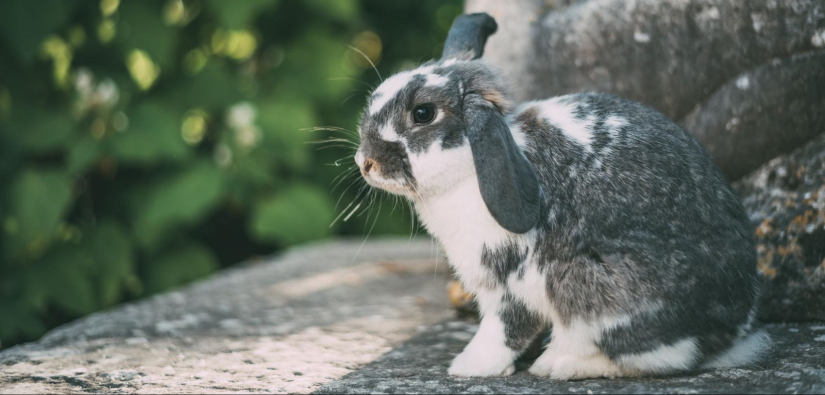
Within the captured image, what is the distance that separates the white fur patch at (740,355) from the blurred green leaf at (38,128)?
349 centimetres

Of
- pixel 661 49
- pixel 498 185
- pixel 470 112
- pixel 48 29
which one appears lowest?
pixel 498 185

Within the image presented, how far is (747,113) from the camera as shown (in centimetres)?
285

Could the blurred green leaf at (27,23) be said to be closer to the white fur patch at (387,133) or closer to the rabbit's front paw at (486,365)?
the white fur patch at (387,133)

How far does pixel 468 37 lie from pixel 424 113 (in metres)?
0.50

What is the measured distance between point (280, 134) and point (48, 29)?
129cm

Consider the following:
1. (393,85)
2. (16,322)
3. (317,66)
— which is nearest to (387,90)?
(393,85)

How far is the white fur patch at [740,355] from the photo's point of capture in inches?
89.4

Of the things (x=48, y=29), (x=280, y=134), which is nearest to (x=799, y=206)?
(x=280, y=134)

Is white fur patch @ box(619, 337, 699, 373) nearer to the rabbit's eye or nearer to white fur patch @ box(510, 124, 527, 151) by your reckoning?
white fur patch @ box(510, 124, 527, 151)

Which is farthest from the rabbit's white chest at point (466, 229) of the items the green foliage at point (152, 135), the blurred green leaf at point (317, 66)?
the blurred green leaf at point (317, 66)

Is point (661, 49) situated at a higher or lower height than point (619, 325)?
higher

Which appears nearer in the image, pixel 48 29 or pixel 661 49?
pixel 661 49

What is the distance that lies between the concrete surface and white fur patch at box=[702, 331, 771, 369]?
0.04 m

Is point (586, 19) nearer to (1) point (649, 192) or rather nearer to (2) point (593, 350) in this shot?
(1) point (649, 192)
